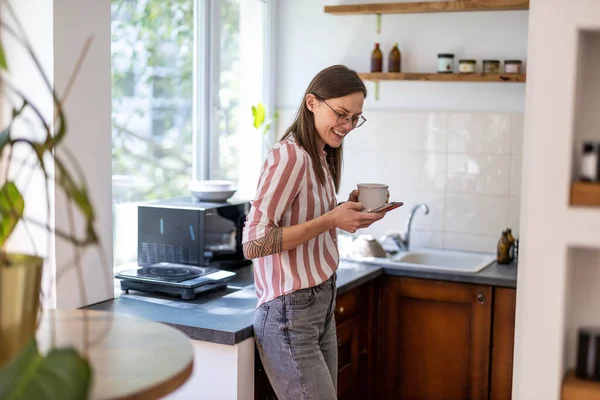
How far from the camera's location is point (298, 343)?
213cm

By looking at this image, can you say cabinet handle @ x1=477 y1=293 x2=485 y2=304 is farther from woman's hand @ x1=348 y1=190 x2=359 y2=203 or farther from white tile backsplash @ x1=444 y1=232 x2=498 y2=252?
woman's hand @ x1=348 y1=190 x2=359 y2=203

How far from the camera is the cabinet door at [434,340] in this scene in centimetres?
335

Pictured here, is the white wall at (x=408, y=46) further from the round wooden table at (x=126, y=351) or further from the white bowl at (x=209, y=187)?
the round wooden table at (x=126, y=351)

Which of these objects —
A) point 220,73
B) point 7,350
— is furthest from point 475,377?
point 7,350

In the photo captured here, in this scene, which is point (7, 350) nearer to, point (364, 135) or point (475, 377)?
point (475, 377)

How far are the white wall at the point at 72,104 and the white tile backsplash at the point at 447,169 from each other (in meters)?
1.77

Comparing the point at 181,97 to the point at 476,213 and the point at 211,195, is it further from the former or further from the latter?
the point at 476,213

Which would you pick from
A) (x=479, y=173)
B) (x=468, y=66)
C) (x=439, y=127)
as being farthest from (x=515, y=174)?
(x=468, y=66)

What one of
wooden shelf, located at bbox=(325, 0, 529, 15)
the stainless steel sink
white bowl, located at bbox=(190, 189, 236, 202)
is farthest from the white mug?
wooden shelf, located at bbox=(325, 0, 529, 15)

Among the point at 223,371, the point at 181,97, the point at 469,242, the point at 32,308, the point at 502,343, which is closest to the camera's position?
the point at 32,308

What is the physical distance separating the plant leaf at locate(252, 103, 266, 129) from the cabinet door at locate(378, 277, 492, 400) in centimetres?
100

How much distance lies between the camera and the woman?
2.10 m

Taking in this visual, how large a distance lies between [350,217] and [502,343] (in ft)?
4.85

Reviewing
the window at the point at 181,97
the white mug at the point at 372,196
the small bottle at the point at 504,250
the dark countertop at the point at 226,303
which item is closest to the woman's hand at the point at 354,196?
the white mug at the point at 372,196
